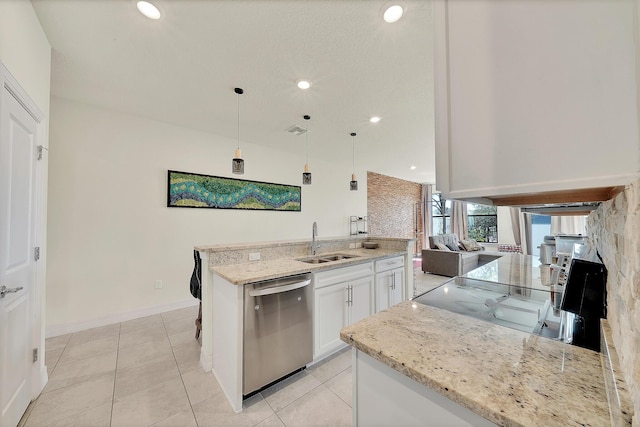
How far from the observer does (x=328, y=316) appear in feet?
7.15

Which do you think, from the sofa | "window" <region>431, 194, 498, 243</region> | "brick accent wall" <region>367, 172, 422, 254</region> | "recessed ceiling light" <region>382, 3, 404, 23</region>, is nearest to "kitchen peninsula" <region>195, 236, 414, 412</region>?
"recessed ceiling light" <region>382, 3, 404, 23</region>

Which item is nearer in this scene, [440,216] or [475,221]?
[475,221]

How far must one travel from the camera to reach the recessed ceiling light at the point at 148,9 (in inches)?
60.7

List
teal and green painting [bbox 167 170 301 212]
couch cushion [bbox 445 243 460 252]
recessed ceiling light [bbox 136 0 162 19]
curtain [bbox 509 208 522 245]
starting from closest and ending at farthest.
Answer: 1. recessed ceiling light [bbox 136 0 162 19]
2. teal and green painting [bbox 167 170 301 212]
3. couch cushion [bbox 445 243 460 252]
4. curtain [bbox 509 208 522 245]

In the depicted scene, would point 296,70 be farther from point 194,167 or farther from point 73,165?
point 73,165

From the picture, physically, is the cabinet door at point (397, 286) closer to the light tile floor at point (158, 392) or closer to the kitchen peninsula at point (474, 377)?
the light tile floor at point (158, 392)

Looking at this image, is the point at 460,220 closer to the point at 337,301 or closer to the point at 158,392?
the point at 337,301

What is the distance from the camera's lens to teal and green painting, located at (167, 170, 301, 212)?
11.3 ft

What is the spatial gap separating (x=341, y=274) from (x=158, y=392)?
5.68 feet

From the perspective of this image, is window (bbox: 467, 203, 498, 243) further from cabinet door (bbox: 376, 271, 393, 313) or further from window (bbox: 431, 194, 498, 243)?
cabinet door (bbox: 376, 271, 393, 313)

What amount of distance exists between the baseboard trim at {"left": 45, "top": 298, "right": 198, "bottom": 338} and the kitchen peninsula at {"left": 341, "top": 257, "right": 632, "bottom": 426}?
11.1ft

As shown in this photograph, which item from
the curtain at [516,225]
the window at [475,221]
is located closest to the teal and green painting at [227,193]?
the window at [475,221]

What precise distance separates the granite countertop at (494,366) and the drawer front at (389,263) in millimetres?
1648

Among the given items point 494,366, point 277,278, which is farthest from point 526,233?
point 494,366
